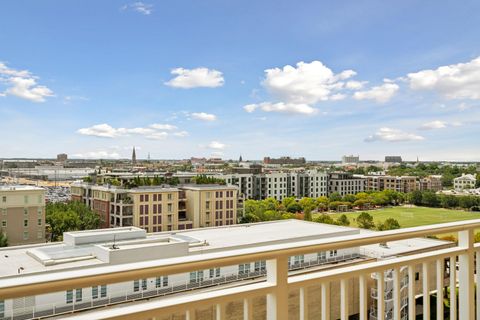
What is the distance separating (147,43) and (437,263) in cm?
1178

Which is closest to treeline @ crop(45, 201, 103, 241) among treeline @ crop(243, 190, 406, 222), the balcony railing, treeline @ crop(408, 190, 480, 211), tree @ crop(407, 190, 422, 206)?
treeline @ crop(243, 190, 406, 222)

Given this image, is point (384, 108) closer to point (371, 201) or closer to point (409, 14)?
point (371, 201)

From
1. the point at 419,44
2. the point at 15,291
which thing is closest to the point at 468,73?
the point at 419,44

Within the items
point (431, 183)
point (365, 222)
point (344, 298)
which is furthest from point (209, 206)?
point (344, 298)

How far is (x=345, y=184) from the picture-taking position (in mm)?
26688

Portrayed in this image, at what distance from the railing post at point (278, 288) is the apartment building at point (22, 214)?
1100 cm

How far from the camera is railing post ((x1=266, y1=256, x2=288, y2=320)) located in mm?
891

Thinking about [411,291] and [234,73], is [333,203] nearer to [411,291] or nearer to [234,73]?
[234,73]

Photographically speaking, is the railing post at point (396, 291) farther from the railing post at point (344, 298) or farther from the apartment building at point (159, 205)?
the apartment building at point (159, 205)

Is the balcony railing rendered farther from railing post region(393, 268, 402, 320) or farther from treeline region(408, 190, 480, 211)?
treeline region(408, 190, 480, 211)

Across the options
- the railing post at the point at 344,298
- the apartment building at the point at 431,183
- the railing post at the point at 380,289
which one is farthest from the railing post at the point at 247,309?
the apartment building at the point at 431,183

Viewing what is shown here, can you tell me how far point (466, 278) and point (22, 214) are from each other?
12.4 metres

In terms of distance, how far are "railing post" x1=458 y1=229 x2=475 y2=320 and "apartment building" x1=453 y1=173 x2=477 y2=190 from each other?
604 inches

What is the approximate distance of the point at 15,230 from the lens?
11297 mm
